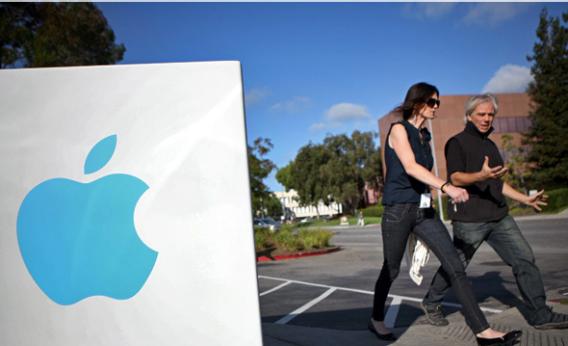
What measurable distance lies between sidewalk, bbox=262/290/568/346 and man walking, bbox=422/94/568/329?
154mm

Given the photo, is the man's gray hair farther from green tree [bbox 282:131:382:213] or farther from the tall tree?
green tree [bbox 282:131:382:213]

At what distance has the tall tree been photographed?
3556cm

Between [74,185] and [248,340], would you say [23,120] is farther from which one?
[248,340]

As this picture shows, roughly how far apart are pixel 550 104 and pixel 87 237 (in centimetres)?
4046

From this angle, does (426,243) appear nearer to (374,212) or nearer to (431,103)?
(431,103)

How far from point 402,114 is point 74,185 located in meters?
2.62

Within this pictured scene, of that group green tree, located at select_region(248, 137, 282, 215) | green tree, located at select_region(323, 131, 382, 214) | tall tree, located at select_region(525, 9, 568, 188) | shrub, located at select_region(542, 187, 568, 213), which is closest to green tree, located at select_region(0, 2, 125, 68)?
green tree, located at select_region(248, 137, 282, 215)

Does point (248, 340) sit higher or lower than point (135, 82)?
lower

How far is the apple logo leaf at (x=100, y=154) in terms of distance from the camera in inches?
85.2

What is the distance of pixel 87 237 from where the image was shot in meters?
2.15

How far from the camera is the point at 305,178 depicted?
64.9 meters

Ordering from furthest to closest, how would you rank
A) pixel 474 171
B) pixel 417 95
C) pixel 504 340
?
pixel 474 171 → pixel 417 95 → pixel 504 340

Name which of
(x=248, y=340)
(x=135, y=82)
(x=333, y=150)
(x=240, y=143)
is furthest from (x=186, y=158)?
(x=333, y=150)

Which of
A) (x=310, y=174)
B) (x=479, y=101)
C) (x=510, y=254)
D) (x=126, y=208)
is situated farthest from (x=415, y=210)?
(x=310, y=174)
